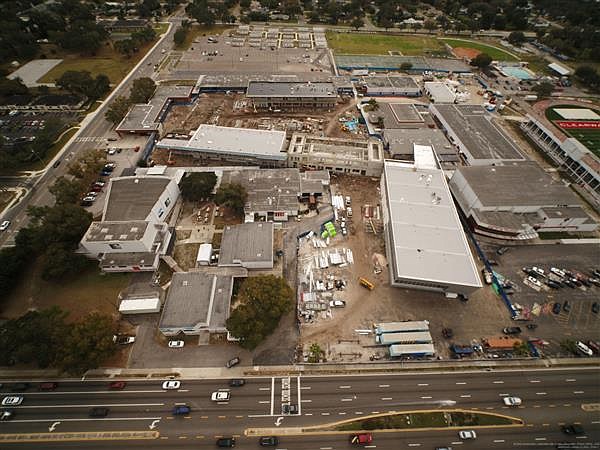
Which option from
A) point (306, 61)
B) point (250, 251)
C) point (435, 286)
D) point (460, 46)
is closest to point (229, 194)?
point (250, 251)

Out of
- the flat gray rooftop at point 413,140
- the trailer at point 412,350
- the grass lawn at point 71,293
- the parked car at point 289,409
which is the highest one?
the flat gray rooftop at point 413,140

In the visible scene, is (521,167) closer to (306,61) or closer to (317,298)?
(317,298)

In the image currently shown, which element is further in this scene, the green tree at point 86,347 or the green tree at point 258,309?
the green tree at point 258,309

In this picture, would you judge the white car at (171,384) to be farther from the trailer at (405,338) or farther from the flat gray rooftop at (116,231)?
the trailer at (405,338)

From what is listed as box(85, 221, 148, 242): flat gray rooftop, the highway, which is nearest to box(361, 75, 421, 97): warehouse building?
the highway

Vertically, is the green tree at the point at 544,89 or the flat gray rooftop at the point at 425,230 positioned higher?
the green tree at the point at 544,89

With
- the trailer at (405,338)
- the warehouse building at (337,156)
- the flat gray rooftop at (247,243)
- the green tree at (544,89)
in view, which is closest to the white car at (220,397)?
the flat gray rooftop at (247,243)

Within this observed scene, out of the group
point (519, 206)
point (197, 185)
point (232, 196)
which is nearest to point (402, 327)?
point (519, 206)
